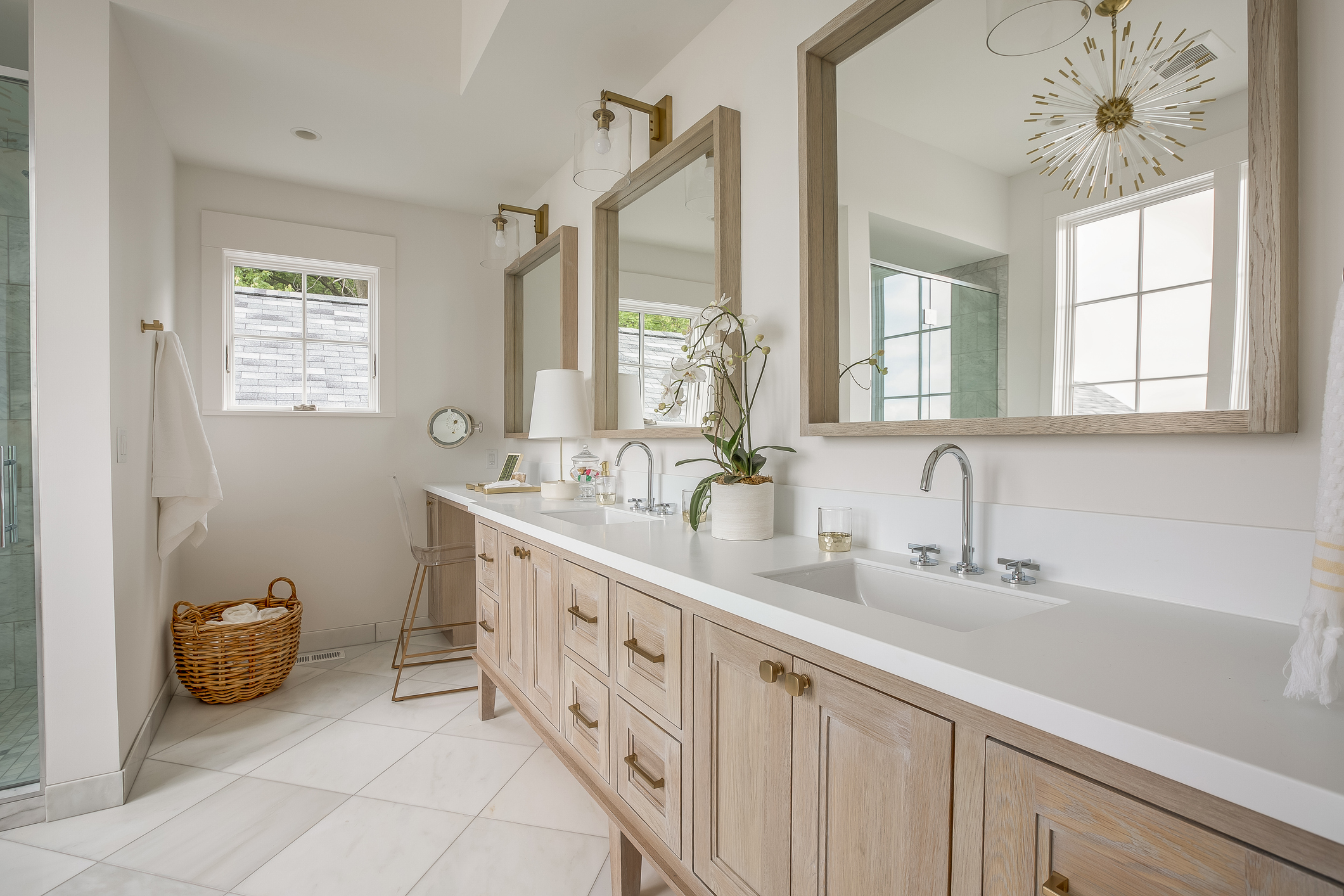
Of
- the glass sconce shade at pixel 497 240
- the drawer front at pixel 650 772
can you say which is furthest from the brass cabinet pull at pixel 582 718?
the glass sconce shade at pixel 497 240

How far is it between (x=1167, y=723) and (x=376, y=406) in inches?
146

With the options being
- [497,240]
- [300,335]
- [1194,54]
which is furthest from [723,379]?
[300,335]

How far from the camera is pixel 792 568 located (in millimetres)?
1240

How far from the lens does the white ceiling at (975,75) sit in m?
0.92

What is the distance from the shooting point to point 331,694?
2.79 metres

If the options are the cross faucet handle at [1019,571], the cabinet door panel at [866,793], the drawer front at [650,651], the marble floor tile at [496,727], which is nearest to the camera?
the cabinet door panel at [866,793]

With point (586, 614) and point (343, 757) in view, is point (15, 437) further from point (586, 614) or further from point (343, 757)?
point (586, 614)

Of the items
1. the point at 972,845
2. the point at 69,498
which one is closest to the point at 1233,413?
the point at 972,845

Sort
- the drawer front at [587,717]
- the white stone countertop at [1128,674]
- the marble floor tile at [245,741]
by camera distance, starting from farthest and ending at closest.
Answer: the marble floor tile at [245,741] < the drawer front at [587,717] < the white stone countertop at [1128,674]

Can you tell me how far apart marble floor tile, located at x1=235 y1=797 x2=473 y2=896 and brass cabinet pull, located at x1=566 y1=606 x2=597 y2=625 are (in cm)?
68

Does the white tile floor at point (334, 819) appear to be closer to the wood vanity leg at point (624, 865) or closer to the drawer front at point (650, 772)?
the wood vanity leg at point (624, 865)

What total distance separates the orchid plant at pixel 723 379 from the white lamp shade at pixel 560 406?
769mm

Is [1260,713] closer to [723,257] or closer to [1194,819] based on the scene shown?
[1194,819]

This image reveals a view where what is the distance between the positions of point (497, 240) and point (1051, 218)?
101 inches
